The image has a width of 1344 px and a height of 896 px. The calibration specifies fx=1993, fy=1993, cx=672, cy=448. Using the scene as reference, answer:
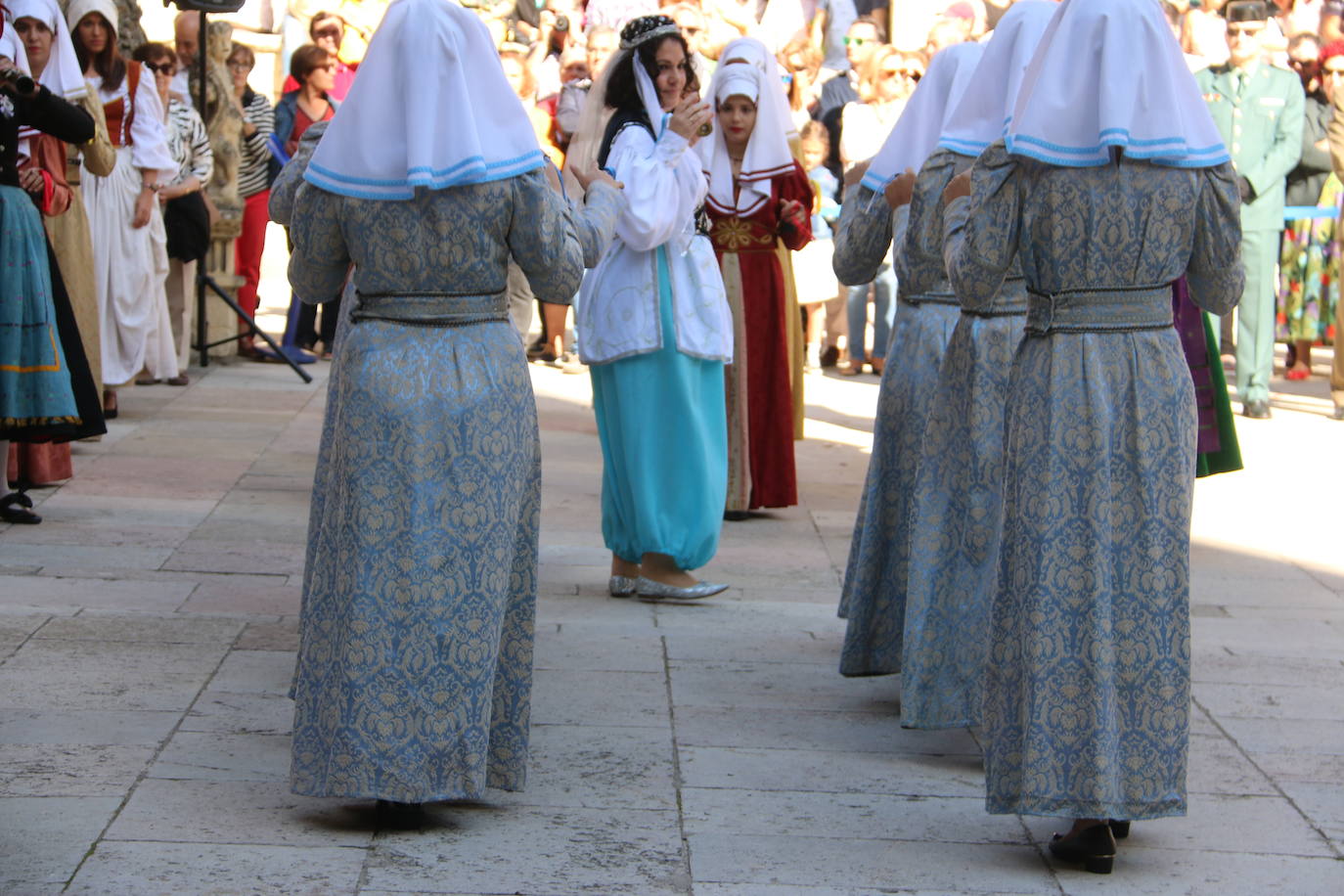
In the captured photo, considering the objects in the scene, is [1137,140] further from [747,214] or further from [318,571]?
[747,214]

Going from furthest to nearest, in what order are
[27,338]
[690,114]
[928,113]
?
1. [27,338]
2. [690,114]
3. [928,113]

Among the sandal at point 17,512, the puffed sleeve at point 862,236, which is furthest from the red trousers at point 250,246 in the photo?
the puffed sleeve at point 862,236

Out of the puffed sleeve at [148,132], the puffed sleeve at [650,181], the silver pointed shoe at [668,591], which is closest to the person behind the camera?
the puffed sleeve at [650,181]

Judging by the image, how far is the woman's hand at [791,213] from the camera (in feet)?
26.3

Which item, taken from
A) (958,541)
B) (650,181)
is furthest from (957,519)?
(650,181)

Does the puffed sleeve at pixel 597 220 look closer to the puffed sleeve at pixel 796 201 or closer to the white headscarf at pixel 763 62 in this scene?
the white headscarf at pixel 763 62

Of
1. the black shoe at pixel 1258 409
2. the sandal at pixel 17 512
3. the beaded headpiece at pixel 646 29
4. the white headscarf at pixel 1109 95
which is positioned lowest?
the black shoe at pixel 1258 409

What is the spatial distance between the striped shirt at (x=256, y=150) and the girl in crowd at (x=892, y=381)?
8.04 meters

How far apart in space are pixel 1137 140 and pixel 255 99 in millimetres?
10011

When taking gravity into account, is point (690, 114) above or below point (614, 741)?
above

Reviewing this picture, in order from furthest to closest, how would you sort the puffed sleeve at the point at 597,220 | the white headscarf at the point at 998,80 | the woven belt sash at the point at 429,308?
the white headscarf at the point at 998,80
the puffed sleeve at the point at 597,220
the woven belt sash at the point at 429,308

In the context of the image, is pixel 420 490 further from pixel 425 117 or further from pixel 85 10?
pixel 85 10

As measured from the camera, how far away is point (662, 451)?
269 inches

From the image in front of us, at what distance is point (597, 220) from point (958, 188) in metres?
0.83
